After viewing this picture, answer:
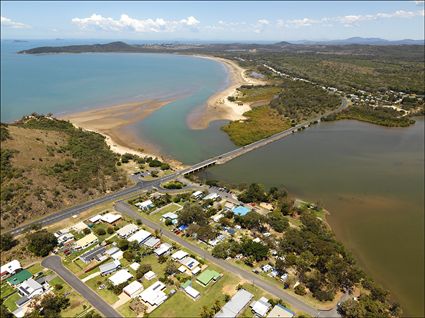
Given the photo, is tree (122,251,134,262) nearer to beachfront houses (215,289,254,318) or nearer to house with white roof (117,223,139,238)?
house with white roof (117,223,139,238)

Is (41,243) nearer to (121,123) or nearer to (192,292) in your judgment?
(192,292)

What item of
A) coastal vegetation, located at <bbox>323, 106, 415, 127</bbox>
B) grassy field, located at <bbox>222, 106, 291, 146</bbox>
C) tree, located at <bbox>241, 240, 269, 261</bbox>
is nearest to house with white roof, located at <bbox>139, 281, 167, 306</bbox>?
tree, located at <bbox>241, 240, 269, 261</bbox>

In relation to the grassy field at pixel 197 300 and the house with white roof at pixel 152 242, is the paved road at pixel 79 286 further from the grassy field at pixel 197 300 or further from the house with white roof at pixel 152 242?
the house with white roof at pixel 152 242

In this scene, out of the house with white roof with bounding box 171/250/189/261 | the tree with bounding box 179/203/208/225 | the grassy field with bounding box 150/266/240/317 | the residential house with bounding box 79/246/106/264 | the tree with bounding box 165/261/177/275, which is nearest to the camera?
the grassy field with bounding box 150/266/240/317

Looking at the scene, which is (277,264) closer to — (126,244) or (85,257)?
(126,244)

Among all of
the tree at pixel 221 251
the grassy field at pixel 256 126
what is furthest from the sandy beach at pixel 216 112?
the tree at pixel 221 251

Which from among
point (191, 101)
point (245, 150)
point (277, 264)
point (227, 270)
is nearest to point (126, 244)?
point (227, 270)

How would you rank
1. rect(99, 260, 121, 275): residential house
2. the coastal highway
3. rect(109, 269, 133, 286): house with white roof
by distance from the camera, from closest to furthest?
rect(109, 269, 133, 286): house with white roof
rect(99, 260, 121, 275): residential house
the coastal highway
